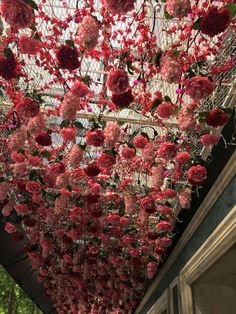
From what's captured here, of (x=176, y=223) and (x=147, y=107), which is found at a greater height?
(x=147, y=107)

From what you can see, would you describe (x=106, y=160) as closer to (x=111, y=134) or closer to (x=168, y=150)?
(x=111, y=134)

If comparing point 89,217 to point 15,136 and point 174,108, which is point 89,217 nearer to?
point 15,136

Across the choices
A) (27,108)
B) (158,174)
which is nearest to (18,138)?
(27,108)

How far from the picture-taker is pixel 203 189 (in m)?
4.52

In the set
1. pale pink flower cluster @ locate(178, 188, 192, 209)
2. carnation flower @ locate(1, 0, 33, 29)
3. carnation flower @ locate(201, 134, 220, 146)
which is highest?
carnation flower @ locate(1, 0, 33, 29)

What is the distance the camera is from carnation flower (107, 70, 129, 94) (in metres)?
2.73

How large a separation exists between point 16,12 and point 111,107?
1612mm

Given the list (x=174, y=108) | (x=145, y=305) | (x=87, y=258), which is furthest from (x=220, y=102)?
(x=145, y=305)

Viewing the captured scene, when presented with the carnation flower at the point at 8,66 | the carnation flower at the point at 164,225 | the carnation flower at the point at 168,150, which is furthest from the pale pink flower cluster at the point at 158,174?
the carnation flower at the point at 8,66

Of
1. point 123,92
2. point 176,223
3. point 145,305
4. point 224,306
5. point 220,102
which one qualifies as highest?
point 123,92

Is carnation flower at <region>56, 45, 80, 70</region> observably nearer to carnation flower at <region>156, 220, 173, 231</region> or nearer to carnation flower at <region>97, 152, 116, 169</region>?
carnation flower at <region>97, 152, 116, 169</region>

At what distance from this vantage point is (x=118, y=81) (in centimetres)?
274

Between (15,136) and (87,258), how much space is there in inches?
201

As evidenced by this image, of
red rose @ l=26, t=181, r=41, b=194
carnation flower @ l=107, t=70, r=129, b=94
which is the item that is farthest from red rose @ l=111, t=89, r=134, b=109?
red rose @ l=26, t=181, r=41, b=194
